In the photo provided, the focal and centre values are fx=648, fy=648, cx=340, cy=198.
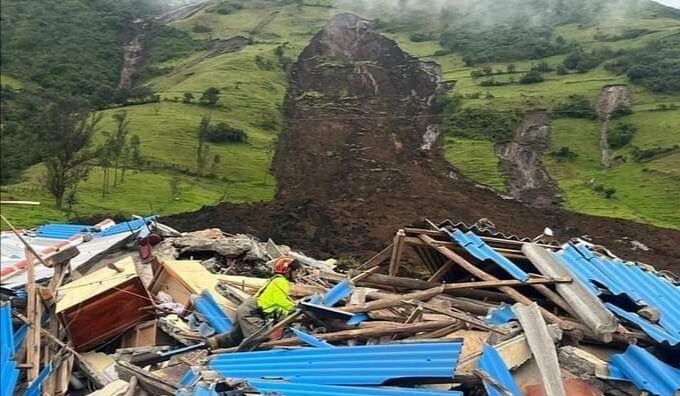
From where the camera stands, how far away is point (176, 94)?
50969 millimetres

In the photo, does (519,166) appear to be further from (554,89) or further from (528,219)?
(554,89)

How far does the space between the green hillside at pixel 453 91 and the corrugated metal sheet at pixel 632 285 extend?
522 inches

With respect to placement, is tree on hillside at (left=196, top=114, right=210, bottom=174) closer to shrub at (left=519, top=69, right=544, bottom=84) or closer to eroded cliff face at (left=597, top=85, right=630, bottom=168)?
eroded cliff face at (left=597, top=85, right=630, bottom=168)

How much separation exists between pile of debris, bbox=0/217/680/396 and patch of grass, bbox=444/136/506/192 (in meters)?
27.8

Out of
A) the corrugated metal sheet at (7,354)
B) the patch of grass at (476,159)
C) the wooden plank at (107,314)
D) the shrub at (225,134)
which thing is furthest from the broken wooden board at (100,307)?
the shrub at (225,134)

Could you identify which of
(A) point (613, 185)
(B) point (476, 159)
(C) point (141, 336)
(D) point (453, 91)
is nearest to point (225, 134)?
(B) point (476, 159)

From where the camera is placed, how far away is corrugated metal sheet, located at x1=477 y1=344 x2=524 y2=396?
20.7 feet

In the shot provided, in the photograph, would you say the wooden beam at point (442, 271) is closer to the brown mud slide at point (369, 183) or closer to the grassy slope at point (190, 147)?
the grassy slope at point (190, 147)

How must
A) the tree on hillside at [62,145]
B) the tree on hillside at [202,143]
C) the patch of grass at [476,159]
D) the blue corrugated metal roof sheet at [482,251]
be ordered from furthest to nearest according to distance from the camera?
the patch of grass at [476,159] → the tree on hillside at [202,143] → the tree on hillside at [62,145] → the blue corrugated metal roof sheet at [482,251]

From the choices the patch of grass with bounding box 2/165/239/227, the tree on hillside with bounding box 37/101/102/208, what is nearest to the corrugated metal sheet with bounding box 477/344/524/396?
the patch of grass with bounding box 2/165/239/227

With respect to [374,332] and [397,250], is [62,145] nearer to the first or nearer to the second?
[397,250]

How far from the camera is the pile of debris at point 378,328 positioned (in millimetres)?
6570

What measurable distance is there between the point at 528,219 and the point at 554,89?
24.7 m

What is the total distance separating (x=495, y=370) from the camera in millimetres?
6516
